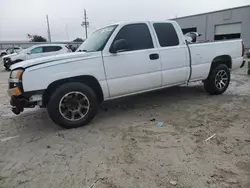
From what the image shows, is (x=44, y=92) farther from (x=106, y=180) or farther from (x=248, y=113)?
(x=248, y=113)

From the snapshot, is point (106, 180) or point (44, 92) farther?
point (44, 92)

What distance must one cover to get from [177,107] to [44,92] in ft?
9.61

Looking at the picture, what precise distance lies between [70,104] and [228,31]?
27.6 metres

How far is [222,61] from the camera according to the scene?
5.86 metres

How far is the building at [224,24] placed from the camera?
2480 centimetres

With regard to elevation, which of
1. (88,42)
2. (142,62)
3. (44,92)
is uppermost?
(88,42)

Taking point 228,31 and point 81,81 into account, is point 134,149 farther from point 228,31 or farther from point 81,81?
point 228,31

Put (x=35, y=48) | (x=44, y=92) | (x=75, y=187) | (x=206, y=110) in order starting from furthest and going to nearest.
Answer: (x=35, y=48)
(x=206, y=110)
(x=44, y=92)
(x=75, y=187)

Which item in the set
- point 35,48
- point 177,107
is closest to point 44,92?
point 177,107

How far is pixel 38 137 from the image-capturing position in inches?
147

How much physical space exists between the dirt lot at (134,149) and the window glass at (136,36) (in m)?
1.43

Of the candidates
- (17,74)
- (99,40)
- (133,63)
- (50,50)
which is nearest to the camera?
(17,74)

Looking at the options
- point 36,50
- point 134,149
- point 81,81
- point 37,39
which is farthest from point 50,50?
point 37,39

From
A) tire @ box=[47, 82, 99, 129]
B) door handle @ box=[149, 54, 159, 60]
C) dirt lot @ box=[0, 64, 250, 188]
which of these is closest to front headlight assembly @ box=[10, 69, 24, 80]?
tire @ box=[47, 82, 99, 129]
